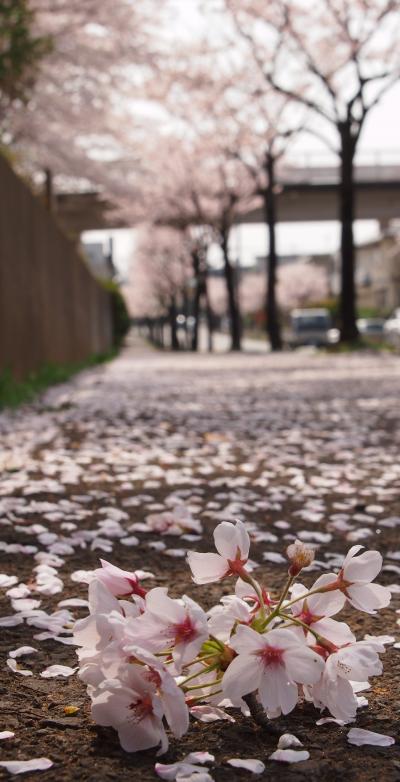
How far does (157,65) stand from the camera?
20750 mm

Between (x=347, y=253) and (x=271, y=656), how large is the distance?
22235mm

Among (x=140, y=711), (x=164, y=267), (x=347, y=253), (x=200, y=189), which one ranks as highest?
(x=200, y=189)

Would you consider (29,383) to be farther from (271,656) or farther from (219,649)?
(271,656)

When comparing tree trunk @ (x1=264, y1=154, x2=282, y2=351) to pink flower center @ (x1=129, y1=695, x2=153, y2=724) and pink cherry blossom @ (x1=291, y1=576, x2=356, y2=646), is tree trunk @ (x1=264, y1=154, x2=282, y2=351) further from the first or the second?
pink flower center @ (x1=129, y1=695, x2=153, y2=724)

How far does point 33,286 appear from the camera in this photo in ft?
39.2

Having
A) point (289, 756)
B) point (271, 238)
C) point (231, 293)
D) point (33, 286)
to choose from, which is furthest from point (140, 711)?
point (231, 293)

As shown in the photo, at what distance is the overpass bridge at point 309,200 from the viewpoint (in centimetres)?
3900

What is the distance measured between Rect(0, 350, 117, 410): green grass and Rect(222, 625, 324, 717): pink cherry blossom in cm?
696

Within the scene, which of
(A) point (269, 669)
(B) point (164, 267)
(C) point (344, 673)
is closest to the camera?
(A) point (269, 669)

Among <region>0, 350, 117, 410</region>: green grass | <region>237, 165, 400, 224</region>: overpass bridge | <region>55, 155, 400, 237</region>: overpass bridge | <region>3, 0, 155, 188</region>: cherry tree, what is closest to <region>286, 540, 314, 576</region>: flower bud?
<region>0, 350, 117, 410</region>: green grass

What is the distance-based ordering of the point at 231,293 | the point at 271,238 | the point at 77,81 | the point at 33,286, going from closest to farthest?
the point at 33,286, the point at 77,81, the point at 271,238, the point at 231,293

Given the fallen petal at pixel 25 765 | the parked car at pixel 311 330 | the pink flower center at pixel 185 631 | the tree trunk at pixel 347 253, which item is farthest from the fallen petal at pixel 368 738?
the parked car at pixel 311 330

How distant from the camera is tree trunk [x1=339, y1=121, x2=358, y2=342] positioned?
73.5 feet

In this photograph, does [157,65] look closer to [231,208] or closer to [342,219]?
[342,219]
